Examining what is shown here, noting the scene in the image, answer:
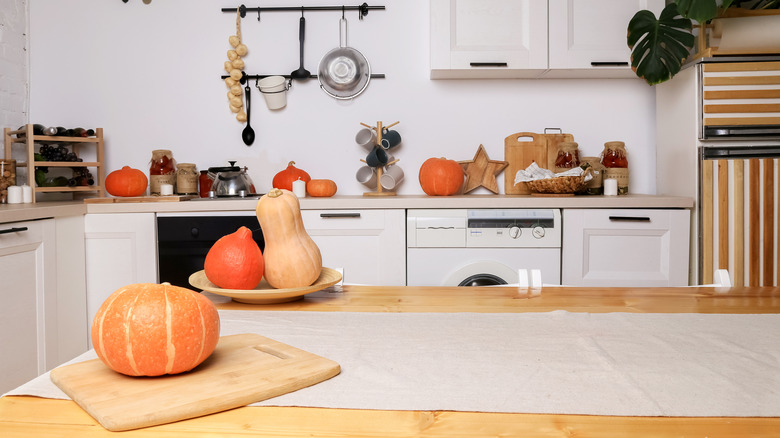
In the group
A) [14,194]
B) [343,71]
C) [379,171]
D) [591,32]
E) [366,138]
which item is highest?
[591,32]

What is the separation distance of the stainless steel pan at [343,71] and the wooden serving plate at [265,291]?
2342 mm

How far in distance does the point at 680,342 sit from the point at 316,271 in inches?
21.6

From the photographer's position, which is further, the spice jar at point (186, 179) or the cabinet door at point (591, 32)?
the spice jar at point (186, 179)

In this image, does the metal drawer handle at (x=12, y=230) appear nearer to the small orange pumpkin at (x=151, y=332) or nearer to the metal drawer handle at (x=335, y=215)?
the metal drawer handle at (x=335, y=215)

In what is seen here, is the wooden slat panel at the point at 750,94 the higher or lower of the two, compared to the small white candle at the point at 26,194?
higher

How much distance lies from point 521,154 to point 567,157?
248mm

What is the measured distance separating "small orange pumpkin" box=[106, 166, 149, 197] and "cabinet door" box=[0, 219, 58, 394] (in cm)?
60

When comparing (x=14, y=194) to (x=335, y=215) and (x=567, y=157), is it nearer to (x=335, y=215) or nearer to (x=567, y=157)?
(x=335, y=215)

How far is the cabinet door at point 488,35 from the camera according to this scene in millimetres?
2977

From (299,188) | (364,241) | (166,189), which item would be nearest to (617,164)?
(364,241)

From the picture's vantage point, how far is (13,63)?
3221 millimetres

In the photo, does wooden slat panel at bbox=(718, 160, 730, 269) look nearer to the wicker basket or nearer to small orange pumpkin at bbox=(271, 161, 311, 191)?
the wicker basket

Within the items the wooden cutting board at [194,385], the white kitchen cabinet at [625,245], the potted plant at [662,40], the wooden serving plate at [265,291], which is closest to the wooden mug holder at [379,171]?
the white kitchen cabinet at [625,245]

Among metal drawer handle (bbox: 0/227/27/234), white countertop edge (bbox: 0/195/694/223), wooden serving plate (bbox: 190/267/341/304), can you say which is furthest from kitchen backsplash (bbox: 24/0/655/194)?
wooden serving plate (bbox: 190/267/341/304)
